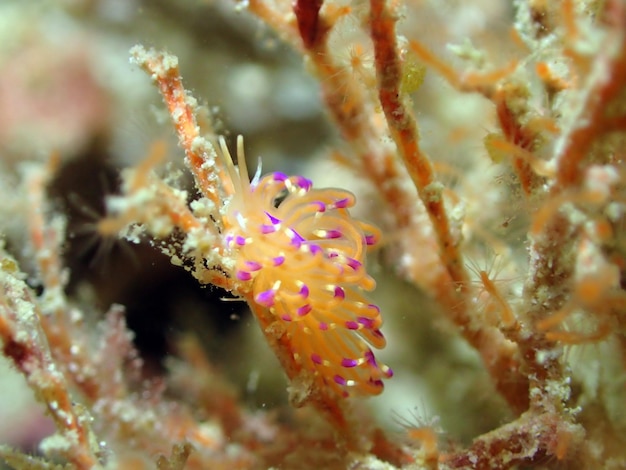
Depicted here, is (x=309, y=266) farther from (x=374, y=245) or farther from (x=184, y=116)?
(x=184, y=116)

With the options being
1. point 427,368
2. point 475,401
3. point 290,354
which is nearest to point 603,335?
point 290,354

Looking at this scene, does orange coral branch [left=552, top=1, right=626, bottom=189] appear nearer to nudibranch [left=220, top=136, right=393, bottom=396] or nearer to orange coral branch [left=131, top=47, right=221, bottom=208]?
nudibranch [left=220, top=136, right=393, bottom=396]

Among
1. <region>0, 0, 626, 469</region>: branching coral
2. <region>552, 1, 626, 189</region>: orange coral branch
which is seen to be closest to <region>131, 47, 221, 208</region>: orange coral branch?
<region>0, 0, 626, 469</region>: branching coral

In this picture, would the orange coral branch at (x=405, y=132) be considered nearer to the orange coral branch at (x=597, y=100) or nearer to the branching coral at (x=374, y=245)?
the branching coral at (x=374, y=245)

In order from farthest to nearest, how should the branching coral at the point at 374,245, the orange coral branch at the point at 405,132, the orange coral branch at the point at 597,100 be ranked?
1. the orange coral branch at the point at 405,132
2. the branching coral at the point at 374,245
3. the orange coral branch at the point at 597,100

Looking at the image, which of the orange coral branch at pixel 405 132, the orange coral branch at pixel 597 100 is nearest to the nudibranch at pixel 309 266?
the orange coral branch at pixel 405 132

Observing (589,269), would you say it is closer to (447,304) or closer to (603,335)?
(603,335)

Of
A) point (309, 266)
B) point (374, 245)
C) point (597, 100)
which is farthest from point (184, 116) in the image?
point (597, 100)

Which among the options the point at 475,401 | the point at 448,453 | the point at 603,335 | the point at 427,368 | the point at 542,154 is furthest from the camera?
the point at 427,368
